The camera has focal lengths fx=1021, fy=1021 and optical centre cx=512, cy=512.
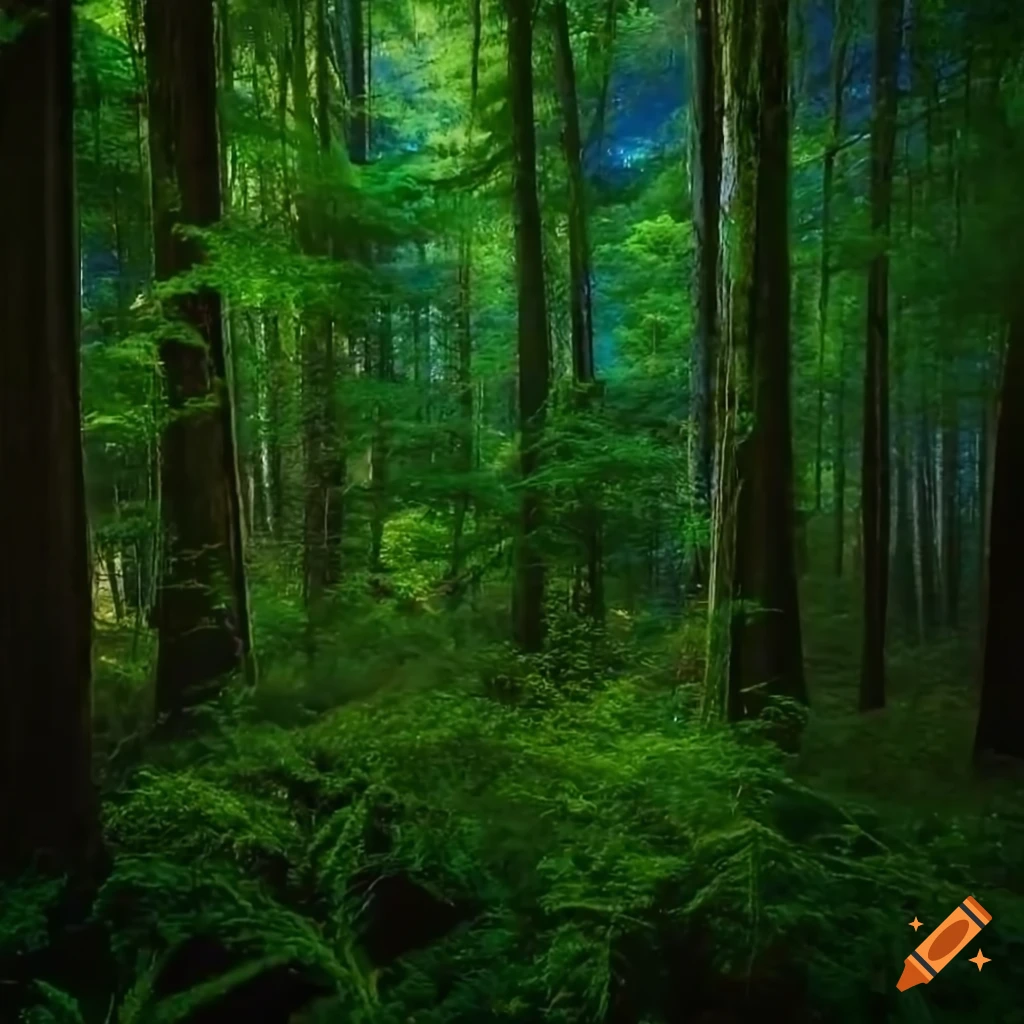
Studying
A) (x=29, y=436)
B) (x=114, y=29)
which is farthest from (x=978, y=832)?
(x=114, y=29)

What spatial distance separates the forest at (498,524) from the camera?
390 centimetres

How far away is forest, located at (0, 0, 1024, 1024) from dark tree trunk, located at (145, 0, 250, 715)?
0.10 ft

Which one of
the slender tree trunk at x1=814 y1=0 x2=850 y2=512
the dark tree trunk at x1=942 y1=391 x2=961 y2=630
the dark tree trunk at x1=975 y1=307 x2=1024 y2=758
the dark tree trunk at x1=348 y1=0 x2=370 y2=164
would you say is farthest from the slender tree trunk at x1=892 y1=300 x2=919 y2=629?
the dark tree trunk at x1=348 y1=0 x2=370 y2=164

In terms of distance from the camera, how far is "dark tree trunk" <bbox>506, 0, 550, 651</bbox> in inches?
Result: 385

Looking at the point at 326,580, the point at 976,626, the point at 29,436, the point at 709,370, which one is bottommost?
the point at 976,626

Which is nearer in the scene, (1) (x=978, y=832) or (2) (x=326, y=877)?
(2) (x=326, y=877)

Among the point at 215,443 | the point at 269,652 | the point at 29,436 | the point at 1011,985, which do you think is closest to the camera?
the point at 1011,985

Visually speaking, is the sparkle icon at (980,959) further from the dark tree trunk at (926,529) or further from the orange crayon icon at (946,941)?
the dark tree trunk at (926,529)

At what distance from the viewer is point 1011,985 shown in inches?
142

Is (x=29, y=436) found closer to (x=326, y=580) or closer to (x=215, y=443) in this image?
(x=215, y=443)

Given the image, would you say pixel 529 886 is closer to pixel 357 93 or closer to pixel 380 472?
pixel 380 472

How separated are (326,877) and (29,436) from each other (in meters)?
2.21

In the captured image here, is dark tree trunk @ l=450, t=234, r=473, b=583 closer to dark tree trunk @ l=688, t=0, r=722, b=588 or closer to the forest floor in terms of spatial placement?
dark tree trunk @ l=688, t=0, r=722, b=588

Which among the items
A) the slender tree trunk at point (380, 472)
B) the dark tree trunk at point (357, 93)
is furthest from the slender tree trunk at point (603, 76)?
the slender tree trunk at point (380, 472)
